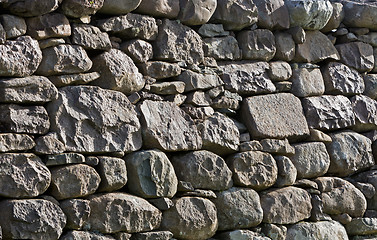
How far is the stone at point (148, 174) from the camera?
175 inches

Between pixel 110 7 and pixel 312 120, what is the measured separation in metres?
1.98

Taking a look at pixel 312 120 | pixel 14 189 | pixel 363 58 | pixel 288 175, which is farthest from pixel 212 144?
pixel 363 58

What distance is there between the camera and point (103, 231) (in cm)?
424

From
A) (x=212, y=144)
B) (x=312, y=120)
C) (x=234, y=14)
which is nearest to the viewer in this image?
(x=212, y=144)

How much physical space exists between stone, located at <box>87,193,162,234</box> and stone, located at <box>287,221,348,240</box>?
4.20 feet

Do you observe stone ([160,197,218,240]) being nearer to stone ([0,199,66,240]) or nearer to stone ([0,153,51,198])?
stone ([0,199,66,240])

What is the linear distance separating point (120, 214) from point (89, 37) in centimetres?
114

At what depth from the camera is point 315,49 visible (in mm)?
5711

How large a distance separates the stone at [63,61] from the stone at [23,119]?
0.83ft

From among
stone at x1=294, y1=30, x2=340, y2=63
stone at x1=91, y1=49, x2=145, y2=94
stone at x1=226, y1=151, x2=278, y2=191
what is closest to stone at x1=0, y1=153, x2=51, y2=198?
stone at x1=91, y1=49, x2=145, y2=94

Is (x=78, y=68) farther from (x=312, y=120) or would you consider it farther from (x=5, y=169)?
(x=312, y=120)

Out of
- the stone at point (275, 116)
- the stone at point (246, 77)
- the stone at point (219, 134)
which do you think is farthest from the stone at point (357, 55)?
the stone at point (219, 134)

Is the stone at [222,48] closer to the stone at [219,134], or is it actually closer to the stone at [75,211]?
the stone at [219,134]

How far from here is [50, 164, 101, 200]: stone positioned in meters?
4.11
